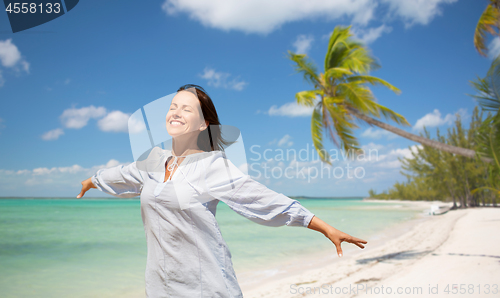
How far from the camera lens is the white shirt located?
3.92ft

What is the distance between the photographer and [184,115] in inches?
56.2

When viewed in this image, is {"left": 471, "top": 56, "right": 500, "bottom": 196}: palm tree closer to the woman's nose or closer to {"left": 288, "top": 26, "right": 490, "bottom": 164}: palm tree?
{"left": 288, "top": 26, "right": 490, "bottom": 164}: palm tree

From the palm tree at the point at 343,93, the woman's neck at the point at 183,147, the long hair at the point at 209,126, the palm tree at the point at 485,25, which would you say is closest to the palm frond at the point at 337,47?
the palm tree at the point at 343,93

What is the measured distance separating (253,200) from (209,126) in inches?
21.7

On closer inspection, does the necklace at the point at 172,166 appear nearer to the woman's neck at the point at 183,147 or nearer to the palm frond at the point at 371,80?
the woman's neck at the point at 183,147

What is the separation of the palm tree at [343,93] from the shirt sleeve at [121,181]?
7.29m

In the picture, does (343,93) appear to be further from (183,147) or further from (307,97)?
(183,147)

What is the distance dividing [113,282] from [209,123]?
263 inches

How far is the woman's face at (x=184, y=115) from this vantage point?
1415mm

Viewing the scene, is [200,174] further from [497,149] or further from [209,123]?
[497,149]

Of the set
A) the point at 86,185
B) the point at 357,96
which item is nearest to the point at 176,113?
the point at 86,185

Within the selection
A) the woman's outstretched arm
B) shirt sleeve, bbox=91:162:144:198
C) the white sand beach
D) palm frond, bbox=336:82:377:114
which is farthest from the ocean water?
the woman's outstretched arm

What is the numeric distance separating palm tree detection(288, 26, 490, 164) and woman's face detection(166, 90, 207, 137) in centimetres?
712

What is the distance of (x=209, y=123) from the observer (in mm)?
1579
